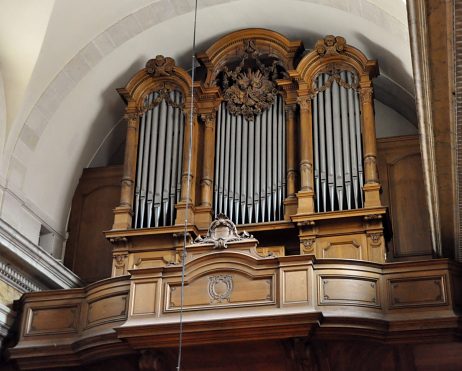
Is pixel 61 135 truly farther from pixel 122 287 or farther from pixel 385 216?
pixel 385 216

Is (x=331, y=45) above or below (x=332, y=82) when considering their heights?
above

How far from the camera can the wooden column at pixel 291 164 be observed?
11523mm

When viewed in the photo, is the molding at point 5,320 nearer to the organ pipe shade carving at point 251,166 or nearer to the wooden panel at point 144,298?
the wooden panel at point 144,298

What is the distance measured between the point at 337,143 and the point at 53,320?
447cm

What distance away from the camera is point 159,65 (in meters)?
12.8

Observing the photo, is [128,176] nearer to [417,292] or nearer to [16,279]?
[16,279]

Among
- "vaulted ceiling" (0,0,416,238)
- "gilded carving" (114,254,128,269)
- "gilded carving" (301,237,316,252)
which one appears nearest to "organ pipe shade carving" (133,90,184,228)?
"gilded carving" (114,254,128,269)

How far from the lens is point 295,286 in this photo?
31.5ft

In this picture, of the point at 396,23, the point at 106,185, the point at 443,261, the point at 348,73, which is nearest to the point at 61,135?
the point at 106,185

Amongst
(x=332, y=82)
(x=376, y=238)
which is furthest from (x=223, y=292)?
(x=332, y=82)

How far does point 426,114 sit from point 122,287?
15.0 feet

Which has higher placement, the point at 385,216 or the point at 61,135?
the point at 61,135

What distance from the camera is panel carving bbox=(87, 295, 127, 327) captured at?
1013 cm

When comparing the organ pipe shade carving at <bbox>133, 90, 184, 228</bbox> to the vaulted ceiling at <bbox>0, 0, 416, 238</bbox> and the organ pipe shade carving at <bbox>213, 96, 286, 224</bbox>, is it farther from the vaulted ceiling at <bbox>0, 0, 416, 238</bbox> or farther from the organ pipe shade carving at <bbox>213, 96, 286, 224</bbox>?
the vaulted ceiling at <bbox>0, 0, 416, 238</bbox>
